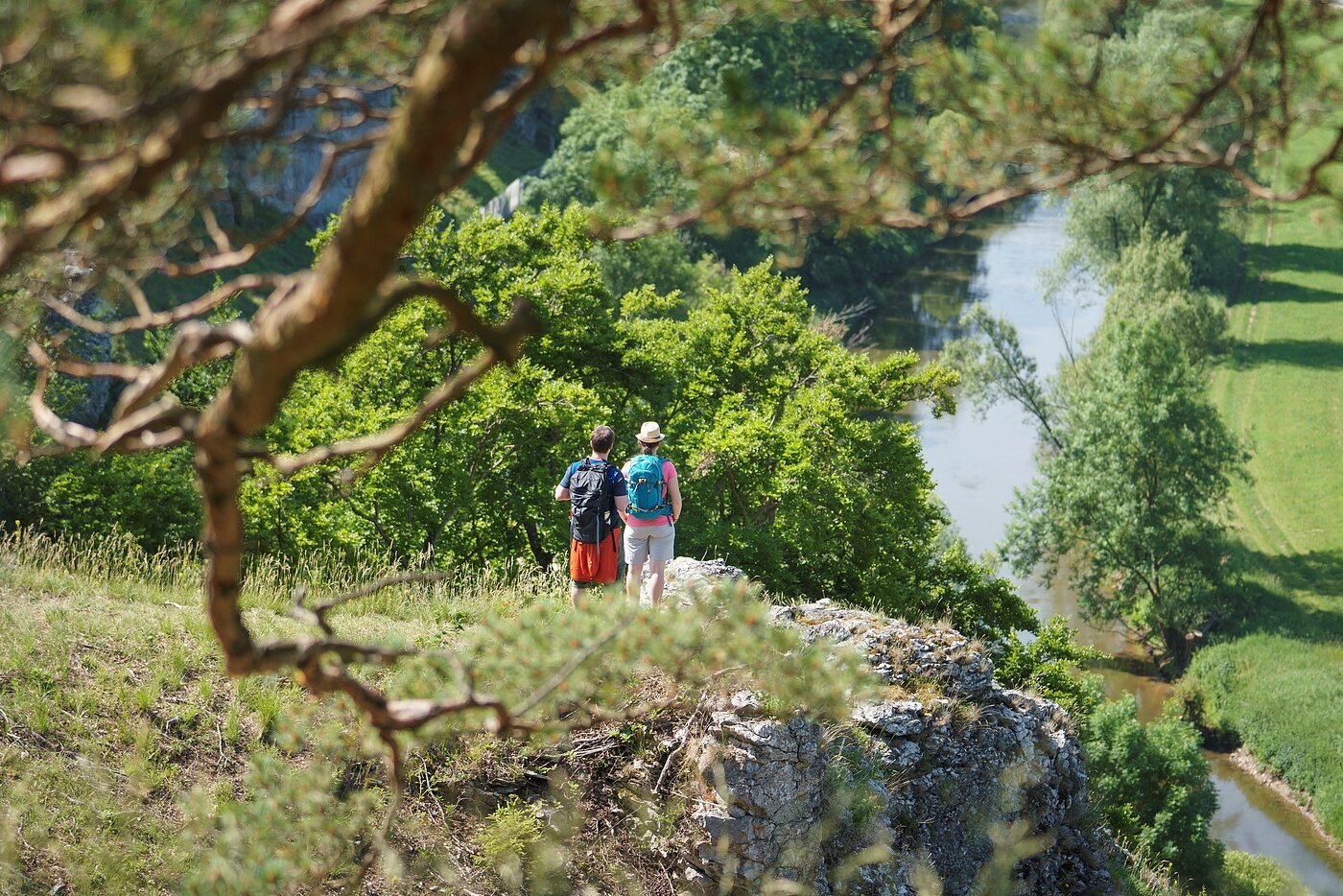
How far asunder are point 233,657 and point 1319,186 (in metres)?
4.45

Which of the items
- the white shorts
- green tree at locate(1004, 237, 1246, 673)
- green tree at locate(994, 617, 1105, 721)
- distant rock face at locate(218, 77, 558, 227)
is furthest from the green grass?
green tree at locate(1004, 237, 1246, 673)

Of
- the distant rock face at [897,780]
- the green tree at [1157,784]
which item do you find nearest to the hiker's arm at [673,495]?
the distant rock face at [897,780]

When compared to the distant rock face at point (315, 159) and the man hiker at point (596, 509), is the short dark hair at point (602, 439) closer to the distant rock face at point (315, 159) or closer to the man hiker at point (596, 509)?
the man hiker at point (596, 509)

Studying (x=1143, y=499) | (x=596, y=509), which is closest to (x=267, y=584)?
(x=596, y=509)

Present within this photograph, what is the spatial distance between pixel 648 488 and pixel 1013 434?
31.0m

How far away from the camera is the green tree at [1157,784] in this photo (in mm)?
19875

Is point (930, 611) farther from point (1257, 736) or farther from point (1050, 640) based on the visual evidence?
point (1257, 736)

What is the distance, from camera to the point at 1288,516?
3453cm

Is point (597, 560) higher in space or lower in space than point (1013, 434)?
higher

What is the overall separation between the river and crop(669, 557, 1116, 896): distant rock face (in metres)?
4.55

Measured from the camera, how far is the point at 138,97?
3.57 meters

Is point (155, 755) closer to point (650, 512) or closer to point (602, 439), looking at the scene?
point (602, 439)

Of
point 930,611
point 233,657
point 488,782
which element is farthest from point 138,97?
point 930,611

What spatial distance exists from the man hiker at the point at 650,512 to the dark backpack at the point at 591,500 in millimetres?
177
